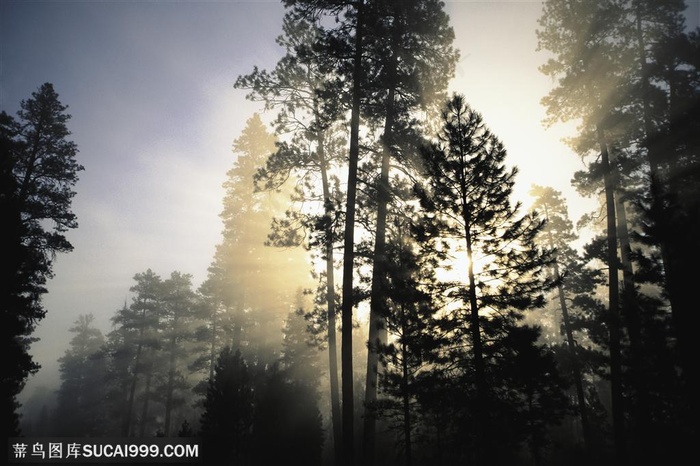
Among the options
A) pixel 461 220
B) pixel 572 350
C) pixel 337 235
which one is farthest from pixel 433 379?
pixel 572 350

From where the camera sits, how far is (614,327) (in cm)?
1242

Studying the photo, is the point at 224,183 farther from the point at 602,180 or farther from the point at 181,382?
the point at 602,180

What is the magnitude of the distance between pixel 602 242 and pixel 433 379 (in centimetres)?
1303

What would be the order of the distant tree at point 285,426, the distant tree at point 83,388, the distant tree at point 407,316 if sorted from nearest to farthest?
the distant tree at point 407,316 < the distant tree at point 285,426 < the distant tree at point 83,388

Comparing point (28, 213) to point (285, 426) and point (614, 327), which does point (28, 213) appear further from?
point (614, 327)

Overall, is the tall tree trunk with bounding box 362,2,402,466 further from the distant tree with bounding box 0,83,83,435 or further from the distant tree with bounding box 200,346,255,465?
the distant tree with bounding box 0,83,83,435

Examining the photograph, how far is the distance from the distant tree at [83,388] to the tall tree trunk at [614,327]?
49112 mm

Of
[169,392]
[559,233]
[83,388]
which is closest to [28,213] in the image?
[169,392]

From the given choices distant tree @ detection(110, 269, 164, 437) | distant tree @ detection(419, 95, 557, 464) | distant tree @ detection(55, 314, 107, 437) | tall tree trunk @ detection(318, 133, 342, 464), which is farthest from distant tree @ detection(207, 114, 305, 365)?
distant tree @ detection(55, 314, 107, 437)

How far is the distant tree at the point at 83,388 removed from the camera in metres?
42.7

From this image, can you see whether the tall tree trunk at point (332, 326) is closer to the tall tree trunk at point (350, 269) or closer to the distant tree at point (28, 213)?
the tall tree trunk at point (350, 269)

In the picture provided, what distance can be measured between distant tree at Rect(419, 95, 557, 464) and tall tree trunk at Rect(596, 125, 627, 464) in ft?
18.6

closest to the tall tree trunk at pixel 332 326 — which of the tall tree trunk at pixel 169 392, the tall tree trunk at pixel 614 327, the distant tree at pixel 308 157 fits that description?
the distant tree at pixel 308 157

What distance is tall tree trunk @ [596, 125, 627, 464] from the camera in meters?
11.7
